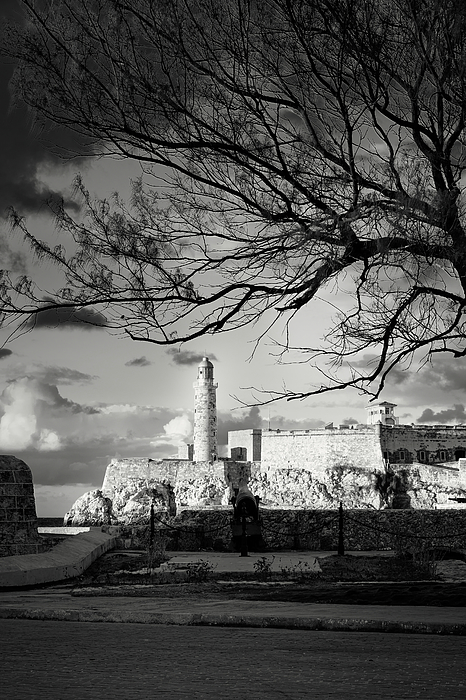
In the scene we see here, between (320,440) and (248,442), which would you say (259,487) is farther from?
(248,442)

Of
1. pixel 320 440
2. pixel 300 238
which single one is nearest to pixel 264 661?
pixel 300 238

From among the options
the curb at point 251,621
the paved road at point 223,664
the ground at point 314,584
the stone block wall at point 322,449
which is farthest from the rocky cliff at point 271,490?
the paved road at point 223,664

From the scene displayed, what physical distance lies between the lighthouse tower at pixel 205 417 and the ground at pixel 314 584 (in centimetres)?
6344

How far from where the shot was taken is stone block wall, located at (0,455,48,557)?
36.0 feet

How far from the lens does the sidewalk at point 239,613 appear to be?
595 centimetres

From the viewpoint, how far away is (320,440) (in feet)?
227

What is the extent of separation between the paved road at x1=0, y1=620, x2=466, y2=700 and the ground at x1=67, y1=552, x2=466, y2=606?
6.55 feet

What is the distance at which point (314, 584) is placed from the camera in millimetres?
9398

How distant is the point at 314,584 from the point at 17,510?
437 cm

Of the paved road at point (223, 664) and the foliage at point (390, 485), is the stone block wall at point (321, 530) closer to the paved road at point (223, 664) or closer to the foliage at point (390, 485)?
the paved road at point (223, 664)

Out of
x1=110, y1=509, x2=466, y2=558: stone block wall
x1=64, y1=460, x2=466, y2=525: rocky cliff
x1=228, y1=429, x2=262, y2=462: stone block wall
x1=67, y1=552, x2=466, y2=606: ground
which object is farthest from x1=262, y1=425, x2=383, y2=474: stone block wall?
x1=67, y1=552, x2=466, y2=606: ground

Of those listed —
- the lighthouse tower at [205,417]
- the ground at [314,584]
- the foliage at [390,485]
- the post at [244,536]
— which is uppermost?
the lighthouse tower at [205,417]

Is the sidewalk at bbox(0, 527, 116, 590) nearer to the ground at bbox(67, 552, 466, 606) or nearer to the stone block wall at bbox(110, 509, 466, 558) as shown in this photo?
the ground at bbox(67, 552, 466, 606)

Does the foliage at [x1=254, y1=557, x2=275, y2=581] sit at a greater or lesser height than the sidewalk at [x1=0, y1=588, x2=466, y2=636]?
greater
